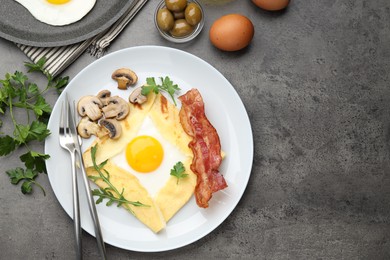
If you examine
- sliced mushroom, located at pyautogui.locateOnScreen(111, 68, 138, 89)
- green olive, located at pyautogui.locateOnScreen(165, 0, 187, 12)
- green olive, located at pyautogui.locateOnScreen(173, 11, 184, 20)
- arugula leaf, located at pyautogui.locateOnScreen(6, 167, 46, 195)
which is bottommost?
arugula leaf, located at pyautogui.locateOnScreen(6, 167, 46, 195)

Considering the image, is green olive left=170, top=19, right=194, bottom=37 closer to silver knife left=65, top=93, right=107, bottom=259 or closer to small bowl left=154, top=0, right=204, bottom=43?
small bowl left=154, top=0, right=204, bottom=43

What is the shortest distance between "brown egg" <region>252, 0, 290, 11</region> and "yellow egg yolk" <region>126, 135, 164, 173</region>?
2.29ft

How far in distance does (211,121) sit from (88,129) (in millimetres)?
490

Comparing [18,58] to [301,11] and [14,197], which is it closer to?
[14,197]

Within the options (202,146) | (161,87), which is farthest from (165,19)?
(202,146)

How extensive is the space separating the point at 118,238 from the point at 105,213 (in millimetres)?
110

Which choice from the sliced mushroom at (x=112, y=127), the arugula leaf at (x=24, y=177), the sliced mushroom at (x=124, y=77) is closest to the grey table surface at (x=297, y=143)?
the arugula leaf at (x=24, y=177)

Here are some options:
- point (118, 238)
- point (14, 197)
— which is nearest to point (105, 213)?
point (118, 238)

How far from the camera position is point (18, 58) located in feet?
6.73

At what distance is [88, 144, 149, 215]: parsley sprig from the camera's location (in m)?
1.89

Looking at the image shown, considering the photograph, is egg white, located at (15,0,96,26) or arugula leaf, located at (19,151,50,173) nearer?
arugula leaf, located at (19,151,50,173)

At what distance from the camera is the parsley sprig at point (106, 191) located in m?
1.89

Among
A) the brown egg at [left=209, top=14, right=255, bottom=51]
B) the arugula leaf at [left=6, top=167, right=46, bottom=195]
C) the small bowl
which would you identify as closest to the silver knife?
the arugula leaf at [left=6, top=167, right=46, bottom=195]

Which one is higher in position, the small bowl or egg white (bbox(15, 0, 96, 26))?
egg white (bbox(15, 0, 96, 26))
